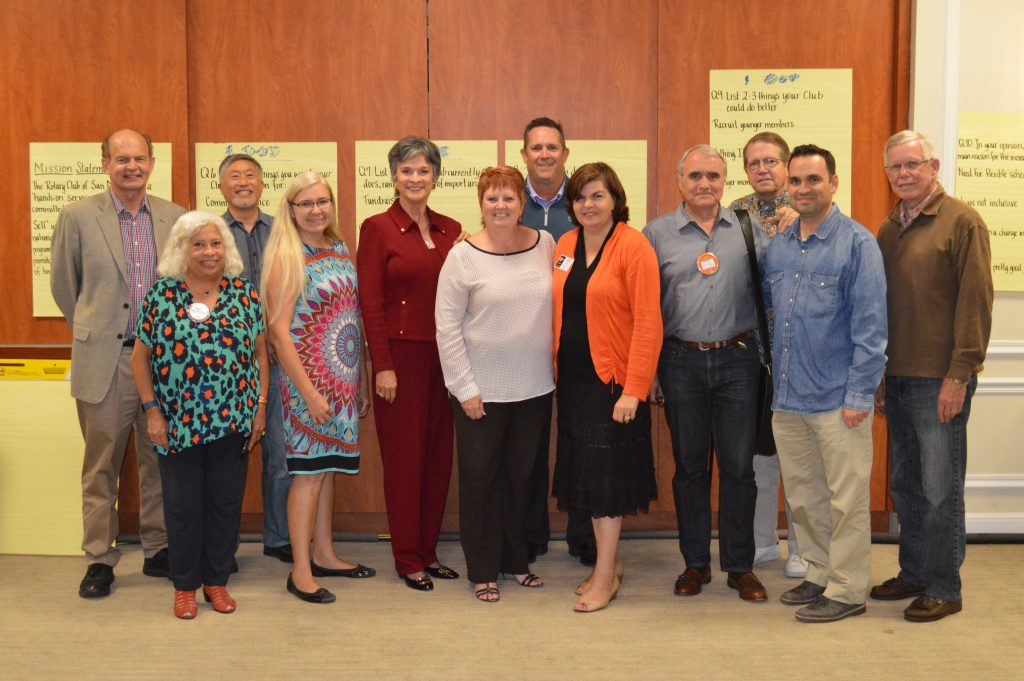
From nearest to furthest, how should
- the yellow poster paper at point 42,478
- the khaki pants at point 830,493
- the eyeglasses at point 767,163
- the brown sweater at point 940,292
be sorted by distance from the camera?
the brown sweater at point 940,292 < the khaki pants at point 830,493 < the eyeglasses at point 767,163 < the yellow poster paper at point 42,478

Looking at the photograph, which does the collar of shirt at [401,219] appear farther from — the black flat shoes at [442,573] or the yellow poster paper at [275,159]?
the black flat shoes at [442,573]

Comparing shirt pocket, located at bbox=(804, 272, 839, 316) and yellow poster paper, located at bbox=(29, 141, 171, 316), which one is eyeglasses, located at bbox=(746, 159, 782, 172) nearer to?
shirt pocket, located at bbox=(804, 272, 839, 316)

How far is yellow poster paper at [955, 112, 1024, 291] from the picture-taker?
13.9 feet

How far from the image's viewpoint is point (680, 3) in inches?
169

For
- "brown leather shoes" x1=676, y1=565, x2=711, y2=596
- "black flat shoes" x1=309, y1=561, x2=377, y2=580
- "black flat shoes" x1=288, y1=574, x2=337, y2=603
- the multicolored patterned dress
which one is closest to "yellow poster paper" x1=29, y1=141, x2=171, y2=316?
the multicolored patterned dress

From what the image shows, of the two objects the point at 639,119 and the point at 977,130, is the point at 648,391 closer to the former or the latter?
the point at 639,119

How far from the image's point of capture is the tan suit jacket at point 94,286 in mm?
3600

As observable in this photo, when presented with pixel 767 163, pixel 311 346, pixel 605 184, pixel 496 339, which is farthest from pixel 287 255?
pixel 767 163

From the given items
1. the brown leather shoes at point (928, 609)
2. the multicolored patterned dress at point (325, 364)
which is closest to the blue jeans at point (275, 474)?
the multicolored patterned dress at point (325, 364)

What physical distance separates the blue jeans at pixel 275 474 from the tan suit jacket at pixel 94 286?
684mm

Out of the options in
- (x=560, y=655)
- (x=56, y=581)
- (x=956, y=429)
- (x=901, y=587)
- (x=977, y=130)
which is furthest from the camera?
(x=977, y=130)

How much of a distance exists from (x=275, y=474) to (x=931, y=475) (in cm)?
279

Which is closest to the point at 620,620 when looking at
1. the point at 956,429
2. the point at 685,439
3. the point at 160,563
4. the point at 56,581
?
the point at 685,439

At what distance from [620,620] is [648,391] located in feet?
2.90
